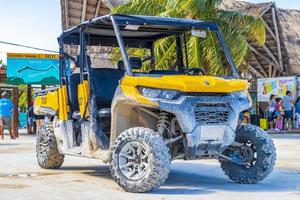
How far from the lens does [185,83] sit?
7.46 m

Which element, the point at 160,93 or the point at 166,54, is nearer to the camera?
the point at 160,93

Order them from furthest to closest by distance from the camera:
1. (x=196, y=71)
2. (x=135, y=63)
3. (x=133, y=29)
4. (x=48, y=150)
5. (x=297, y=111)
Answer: (x=297, y=111) < (x=48, y=150) < (x=196, y=71) < (x=133, y=29) < (x=135, y=63)

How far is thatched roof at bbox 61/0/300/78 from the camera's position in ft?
94.5

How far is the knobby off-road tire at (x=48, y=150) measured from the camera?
33.9ft

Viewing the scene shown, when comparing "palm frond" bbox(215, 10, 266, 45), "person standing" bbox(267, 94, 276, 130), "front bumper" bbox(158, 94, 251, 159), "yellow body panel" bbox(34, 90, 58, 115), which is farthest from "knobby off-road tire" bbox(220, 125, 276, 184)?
"person standing" bbox(267, 94, 276, 130)

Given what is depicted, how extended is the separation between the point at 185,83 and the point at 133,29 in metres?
1.75

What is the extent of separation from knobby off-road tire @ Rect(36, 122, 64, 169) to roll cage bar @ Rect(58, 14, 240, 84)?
1.21 m

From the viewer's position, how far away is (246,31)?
21.4 meters

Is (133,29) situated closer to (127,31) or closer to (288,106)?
(127,31)

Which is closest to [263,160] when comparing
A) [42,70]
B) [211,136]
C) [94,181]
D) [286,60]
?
[211,136]

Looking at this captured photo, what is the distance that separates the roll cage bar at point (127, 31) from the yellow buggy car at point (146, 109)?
0.01m

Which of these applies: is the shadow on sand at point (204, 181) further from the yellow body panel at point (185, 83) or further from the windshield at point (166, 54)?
the windshield at point (166, 54)

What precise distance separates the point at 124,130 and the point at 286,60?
955 inches

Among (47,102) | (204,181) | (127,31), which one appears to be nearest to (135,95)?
(127,31)
